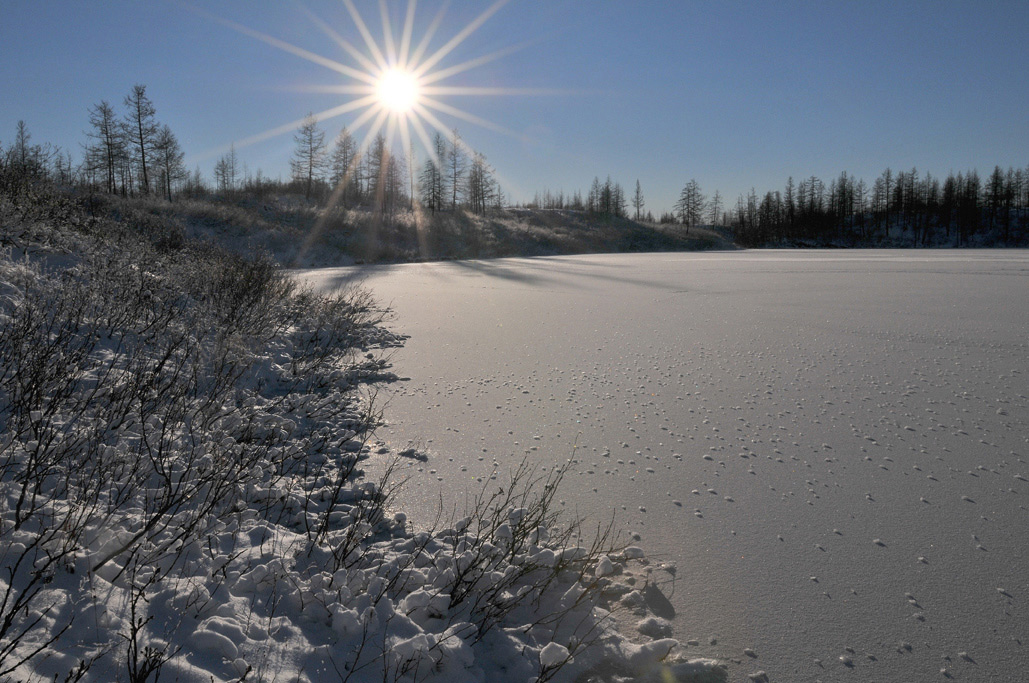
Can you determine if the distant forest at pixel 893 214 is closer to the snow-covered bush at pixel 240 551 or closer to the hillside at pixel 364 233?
the hillside at pixel 364 233

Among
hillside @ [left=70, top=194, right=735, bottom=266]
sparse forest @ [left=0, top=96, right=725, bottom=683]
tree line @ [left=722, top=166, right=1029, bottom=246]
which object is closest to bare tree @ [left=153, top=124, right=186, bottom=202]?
hillside @ [left=70, top=194, right=735, bottom=266]

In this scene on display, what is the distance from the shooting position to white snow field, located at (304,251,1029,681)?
218 centimetres

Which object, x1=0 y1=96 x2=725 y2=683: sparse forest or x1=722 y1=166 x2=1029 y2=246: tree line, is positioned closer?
x1=0 y1=96 x2=725 y2=683: sparse forest

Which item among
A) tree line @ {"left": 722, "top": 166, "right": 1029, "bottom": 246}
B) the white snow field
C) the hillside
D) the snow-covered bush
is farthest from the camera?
tree line @ {"left": 722, "top": 166, "right": 1029, "bottom": 246}

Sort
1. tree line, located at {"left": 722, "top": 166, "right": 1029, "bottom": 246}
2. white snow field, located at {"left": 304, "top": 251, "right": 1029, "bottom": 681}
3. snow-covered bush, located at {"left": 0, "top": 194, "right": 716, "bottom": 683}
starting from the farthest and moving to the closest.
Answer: tree line, located at {"left": 722, "top": 166, "right": 1029, "bottom": 246}, white snow field, located at {"left": 304, "top": 251, "right": 1029, "bottom": 681}, snow-covered bush, located at {"left": 0, "top": 194, "right": 716, "bottom": 683}

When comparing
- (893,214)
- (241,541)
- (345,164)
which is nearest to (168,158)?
(345,164)

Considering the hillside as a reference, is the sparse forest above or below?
below

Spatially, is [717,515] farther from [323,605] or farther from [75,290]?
[75,290]

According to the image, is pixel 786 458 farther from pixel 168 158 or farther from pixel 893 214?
pixel 893 214

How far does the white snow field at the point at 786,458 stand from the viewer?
218cm

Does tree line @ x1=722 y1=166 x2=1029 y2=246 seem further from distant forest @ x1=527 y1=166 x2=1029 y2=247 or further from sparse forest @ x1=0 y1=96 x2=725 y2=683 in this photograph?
sparse forest @ x1=0 y1=96 x2=725 y2=683

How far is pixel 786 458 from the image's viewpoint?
12.2ft

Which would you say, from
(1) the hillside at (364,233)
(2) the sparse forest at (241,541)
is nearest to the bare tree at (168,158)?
(1) the hillside at (364,233)

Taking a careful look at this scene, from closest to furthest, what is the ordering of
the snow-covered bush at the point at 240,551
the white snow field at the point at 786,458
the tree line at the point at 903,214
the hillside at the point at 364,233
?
the snow-covered bush at the point at 240,551 → the white snow field at the point at 786,458 → the hillside at the point at 364,233 → the tree line at the point at 903,214
